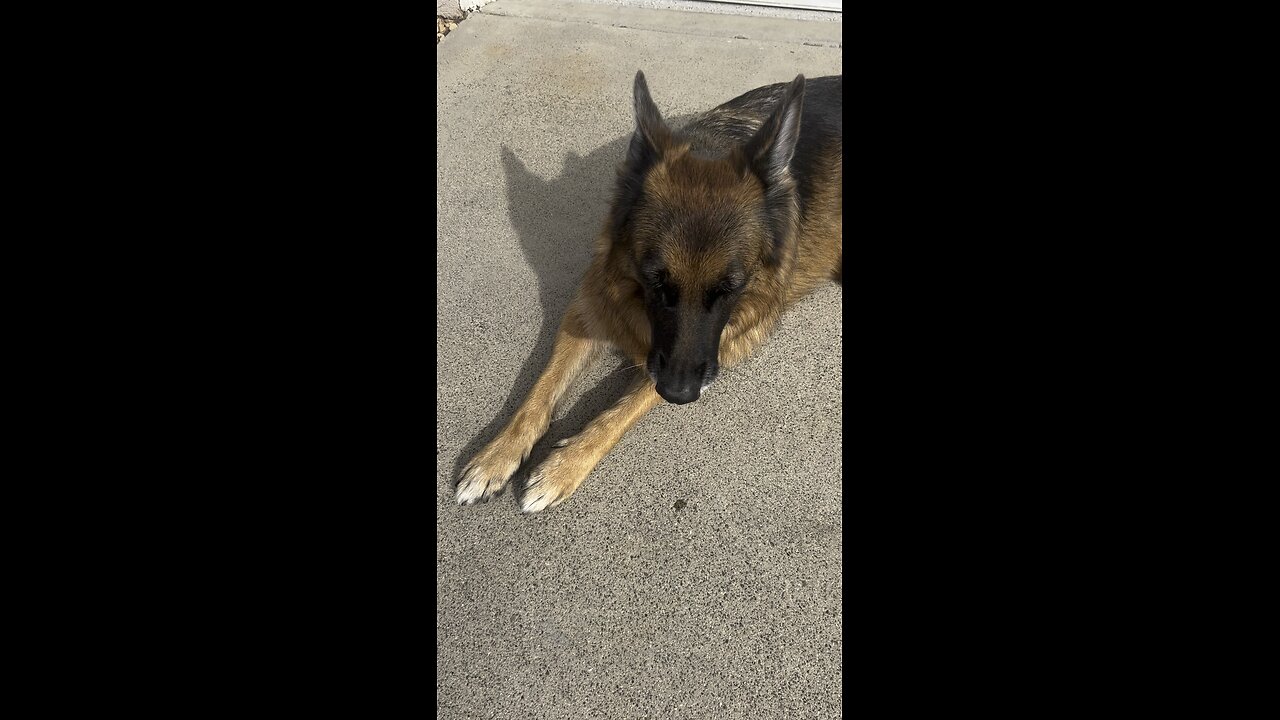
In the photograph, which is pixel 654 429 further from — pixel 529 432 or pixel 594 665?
pixel 594 665

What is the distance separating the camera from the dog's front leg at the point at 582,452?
296 centimetres

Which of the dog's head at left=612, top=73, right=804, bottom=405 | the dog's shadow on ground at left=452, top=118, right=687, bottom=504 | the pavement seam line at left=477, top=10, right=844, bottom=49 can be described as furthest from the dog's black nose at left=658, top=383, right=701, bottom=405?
the pavement seam line at left=477, top=10, right=844, bottom=49

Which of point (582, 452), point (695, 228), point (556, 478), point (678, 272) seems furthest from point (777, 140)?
point (556, 478)

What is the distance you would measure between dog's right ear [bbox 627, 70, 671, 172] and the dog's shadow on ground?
106cm

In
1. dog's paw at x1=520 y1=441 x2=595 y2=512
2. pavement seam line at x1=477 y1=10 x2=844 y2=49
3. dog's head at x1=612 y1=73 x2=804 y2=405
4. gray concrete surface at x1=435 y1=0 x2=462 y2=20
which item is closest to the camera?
dog's head at x1=612 y1=73 x2=804 y2=405

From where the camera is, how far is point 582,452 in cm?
303

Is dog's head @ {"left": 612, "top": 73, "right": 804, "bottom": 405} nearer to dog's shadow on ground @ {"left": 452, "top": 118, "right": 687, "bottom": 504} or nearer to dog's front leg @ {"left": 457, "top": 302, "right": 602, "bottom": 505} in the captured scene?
dog's front leg @ {"left": 457, "top": 302, "right": 602, "bottom": 505}

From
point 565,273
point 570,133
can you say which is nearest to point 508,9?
point 570,133

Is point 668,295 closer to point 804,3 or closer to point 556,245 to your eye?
point 556,245

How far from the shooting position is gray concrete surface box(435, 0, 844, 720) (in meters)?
2.53

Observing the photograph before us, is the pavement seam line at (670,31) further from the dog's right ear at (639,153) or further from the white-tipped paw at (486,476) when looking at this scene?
the white-tipped paw at (486,476)

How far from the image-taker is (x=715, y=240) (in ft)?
8.66

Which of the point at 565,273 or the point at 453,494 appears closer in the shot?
the point at 453,494

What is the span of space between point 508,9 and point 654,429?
4522 mm
